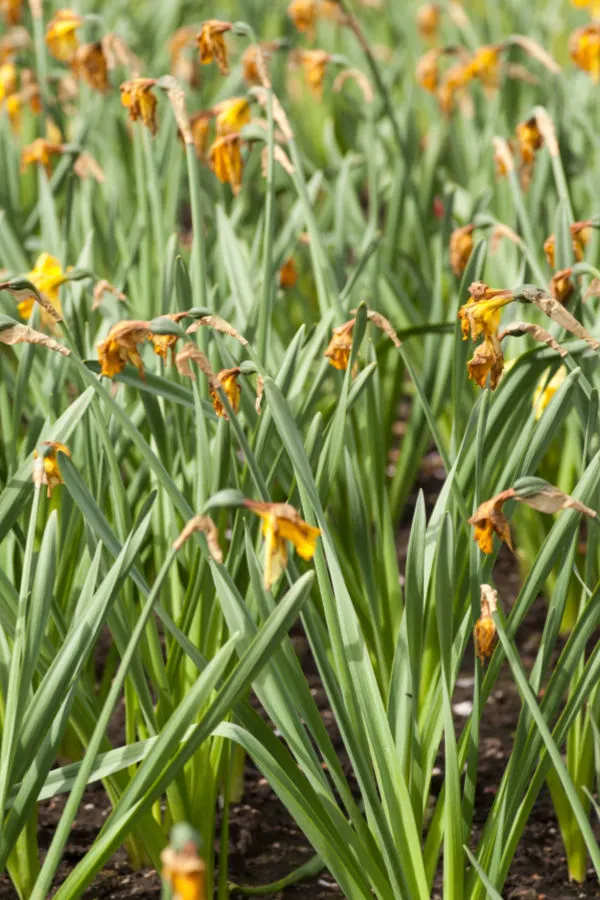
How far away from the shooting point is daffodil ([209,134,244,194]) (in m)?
1.94

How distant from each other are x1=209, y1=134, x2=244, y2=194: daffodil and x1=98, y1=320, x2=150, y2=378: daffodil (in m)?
0.63

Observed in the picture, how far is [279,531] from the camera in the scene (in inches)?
41.4

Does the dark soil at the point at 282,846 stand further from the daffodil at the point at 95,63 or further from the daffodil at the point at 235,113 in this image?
the daffodil at the point at 95,63

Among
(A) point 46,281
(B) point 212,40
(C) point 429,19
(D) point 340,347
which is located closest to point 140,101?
(B) point 212,40

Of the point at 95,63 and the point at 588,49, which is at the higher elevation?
the point at 95,63

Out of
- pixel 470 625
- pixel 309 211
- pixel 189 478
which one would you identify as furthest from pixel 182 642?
pixel 309 211

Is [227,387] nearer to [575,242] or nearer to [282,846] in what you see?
[282,846]

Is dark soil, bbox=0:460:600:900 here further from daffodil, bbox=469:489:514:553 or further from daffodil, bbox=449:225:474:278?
daffodil, bbox=449:225:474:278

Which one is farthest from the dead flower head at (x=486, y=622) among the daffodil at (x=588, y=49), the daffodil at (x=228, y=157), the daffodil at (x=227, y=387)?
the daffodil at (x=588, y=49)

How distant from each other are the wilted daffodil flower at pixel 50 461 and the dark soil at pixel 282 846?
676 mm

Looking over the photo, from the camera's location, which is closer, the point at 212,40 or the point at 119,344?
the point at 119,344

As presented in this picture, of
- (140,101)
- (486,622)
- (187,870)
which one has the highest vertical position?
(140,101)

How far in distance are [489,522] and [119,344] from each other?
A: 48 cm

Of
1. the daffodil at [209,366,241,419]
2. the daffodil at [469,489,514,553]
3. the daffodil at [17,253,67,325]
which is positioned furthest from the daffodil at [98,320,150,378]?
the daffodil at [17,253,67,325]
